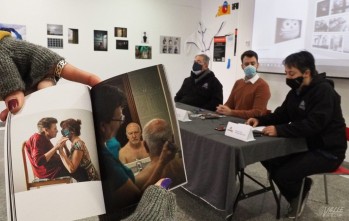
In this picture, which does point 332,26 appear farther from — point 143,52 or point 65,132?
point 65,132

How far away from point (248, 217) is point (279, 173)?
398 millimetres

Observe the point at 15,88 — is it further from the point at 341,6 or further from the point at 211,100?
the point at 341,6

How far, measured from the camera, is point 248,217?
7.17ft

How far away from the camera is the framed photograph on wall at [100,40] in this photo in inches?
179

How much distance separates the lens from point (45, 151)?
0.53 m

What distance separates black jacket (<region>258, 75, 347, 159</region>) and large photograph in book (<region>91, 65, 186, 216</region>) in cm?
159

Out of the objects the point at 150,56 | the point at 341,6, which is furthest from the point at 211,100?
the point at 150,56

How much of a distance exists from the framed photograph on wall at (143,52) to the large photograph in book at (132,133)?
4457mm

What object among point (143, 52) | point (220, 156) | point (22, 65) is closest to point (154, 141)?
point (22, 65)

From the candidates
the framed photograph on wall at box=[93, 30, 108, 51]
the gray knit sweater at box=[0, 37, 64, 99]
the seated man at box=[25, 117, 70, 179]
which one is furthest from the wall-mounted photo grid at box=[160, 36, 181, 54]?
the seated man at box=[25, 117, 70, 179]

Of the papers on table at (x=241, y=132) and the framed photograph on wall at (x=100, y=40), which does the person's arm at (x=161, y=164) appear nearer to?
the papers on table at (x=241, y=132)

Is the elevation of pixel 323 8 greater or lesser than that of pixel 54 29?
greater

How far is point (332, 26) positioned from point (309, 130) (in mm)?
1785

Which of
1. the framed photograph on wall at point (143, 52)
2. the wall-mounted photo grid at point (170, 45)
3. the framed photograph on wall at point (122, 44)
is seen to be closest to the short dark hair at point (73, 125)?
the framed photograph on wall at point (122, 44)
